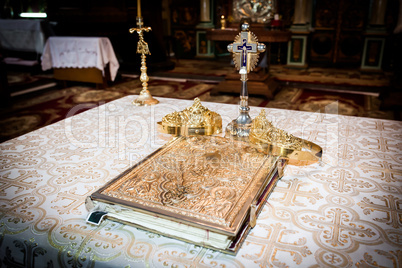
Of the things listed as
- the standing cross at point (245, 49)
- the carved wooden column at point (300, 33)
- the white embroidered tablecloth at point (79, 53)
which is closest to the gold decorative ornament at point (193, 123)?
the standing cross at point (245, 49)

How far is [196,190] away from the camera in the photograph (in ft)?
3.58

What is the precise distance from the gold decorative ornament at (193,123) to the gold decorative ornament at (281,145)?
240 millimetres

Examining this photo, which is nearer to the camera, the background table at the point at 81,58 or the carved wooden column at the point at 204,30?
the background table at the point at 81,58

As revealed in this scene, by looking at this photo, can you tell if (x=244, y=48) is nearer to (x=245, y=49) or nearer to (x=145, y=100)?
(x=245, y=49)

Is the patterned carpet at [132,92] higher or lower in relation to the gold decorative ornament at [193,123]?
lower

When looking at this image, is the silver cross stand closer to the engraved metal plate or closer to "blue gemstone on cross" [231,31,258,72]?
"blue gemstone on cross" [231,31,258,72]

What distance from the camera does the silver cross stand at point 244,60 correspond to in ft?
5.00

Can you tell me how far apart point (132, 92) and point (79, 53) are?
1.20m

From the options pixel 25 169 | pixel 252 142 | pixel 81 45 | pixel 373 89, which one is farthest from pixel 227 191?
pixel 373 89

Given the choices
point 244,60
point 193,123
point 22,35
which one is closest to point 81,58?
point 22,35

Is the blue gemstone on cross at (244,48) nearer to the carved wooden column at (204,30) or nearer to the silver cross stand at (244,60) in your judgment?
the silver cross stand at (244,60)

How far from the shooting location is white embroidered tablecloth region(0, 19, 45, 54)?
23.5ft

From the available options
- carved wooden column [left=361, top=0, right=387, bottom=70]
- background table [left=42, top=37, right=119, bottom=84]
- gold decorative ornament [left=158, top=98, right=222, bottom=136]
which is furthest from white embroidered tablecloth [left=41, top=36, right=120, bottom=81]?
carved wooden column [left=361, top=0, right=387, bottom=70]

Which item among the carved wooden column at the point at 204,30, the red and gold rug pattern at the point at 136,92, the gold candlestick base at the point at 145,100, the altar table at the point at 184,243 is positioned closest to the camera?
the altar table at the point at 184,243
